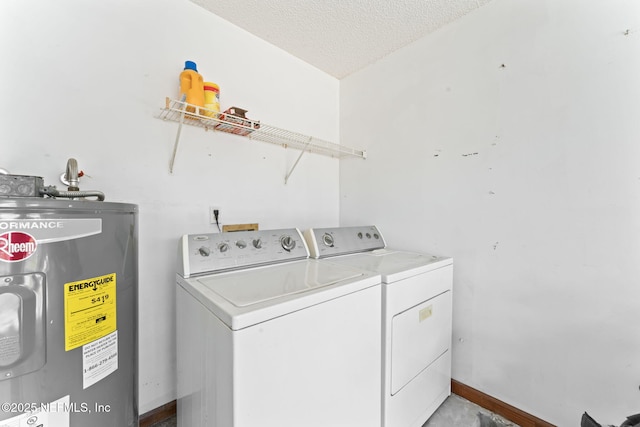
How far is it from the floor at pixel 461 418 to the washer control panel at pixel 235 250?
37.9 inches

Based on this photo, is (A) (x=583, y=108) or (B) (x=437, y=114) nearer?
(A) (x=583, y=108)

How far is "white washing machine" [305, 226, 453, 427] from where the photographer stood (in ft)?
3.90

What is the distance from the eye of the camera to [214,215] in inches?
62.9

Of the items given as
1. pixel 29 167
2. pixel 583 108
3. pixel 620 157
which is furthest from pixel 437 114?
pixel 29 167

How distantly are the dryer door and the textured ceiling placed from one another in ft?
5.64

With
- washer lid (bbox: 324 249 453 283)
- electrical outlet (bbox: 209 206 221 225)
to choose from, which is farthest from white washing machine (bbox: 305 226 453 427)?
electrical outlet (bbox: 209 206 221 225)

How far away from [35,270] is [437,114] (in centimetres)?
203

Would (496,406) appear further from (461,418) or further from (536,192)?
(536,192)

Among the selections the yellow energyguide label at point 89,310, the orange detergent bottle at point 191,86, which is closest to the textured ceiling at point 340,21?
the orange detergent bottle at point 191,86

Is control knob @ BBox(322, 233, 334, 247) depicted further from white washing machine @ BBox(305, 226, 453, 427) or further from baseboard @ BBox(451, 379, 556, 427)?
baseboard @ BBox(451, 379, 556, 427)

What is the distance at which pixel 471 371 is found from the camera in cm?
157

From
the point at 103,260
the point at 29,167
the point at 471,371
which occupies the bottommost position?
the point at 471,371

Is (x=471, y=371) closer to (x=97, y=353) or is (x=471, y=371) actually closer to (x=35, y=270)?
(x=97, y=353)

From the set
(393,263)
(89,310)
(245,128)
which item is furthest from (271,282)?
(245,128)
